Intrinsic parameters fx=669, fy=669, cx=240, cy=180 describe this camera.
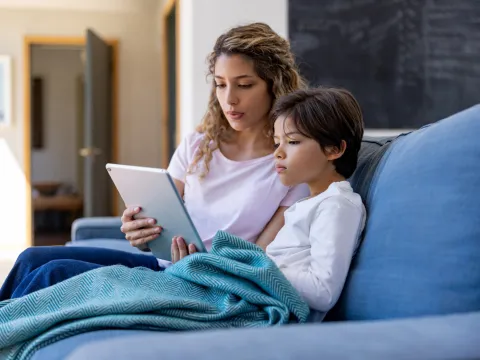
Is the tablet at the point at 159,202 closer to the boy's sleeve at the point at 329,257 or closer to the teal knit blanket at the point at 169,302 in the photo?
the teal knit blanket at the point at 169,302

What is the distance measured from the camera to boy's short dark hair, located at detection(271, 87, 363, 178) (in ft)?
5.02

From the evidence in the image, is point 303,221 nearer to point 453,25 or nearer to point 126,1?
point 453,25

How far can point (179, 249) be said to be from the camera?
63.6 inches

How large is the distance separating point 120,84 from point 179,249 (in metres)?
5.82

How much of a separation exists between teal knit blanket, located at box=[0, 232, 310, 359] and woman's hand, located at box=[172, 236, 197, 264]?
124 millimetres

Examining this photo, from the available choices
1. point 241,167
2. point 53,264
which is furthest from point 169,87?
point 53,264

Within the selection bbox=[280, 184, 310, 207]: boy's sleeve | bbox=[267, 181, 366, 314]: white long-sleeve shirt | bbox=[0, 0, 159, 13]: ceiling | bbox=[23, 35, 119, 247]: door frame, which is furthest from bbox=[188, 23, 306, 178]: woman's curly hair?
bbox=[0, 0, 159, 13]: ceiling

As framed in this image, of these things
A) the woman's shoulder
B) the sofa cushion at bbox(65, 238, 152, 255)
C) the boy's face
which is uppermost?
the woman's shoulder

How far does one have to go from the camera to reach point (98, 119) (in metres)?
6.52

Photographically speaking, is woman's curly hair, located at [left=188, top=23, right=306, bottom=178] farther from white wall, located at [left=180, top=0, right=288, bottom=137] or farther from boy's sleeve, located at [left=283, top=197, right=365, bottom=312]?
white wall, located at [left=180, top=0, right=288, bottom=137]

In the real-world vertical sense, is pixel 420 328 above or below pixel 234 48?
below

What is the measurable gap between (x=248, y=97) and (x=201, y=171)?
26 centimetres

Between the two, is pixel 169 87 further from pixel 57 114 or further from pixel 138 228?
pixel 138 228

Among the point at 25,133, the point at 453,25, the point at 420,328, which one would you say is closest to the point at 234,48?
the point at 420,328
